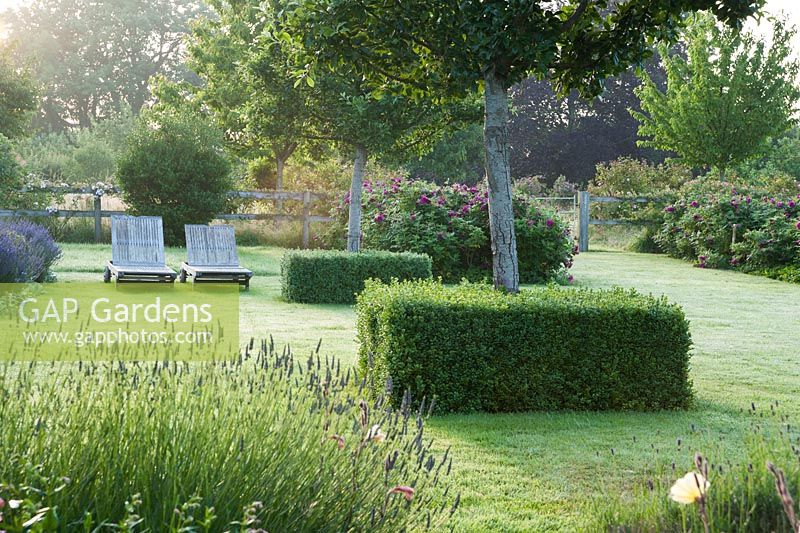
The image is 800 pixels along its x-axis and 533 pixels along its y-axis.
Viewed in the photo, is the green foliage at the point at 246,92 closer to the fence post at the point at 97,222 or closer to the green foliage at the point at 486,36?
the fence post at the point at 97,222

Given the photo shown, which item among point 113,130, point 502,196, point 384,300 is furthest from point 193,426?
point 113,130

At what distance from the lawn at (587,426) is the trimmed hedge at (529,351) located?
0.15 m

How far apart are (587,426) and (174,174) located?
51.0 ft

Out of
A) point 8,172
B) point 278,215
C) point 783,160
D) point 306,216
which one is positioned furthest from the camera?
point 783,160

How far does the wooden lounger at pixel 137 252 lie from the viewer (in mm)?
11852

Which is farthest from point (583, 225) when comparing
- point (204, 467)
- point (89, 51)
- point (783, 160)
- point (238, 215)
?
point (89, 51)

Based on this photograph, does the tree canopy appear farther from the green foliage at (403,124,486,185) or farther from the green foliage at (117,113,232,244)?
the green foliage at (403,124,486,185)

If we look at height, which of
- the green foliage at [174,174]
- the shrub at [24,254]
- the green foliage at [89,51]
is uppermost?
the green foliage at [89,51]

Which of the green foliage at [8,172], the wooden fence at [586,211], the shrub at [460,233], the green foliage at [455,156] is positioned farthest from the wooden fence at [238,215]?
the green foliage at [455,156]

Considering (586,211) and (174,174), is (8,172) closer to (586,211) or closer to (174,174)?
(174,174)

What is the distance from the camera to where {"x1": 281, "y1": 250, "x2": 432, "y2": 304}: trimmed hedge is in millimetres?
Answer: 11148

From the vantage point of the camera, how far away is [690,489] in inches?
70.9

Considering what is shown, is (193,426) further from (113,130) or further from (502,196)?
(113,130)

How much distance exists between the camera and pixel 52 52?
45.7 m
